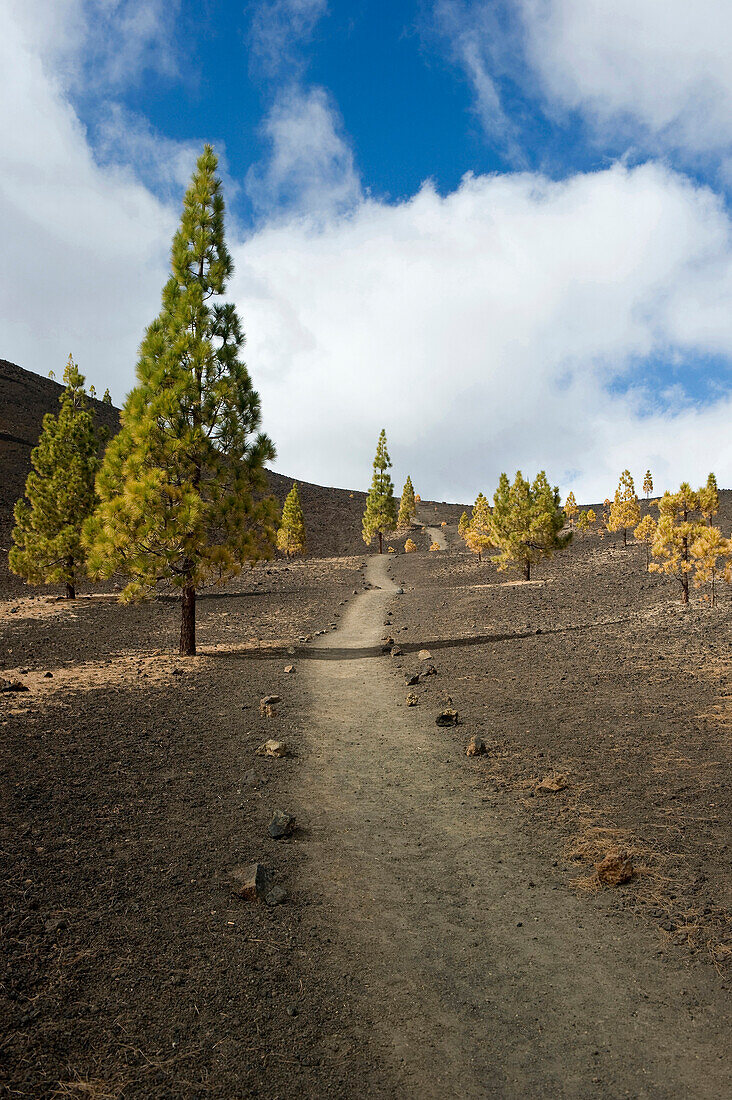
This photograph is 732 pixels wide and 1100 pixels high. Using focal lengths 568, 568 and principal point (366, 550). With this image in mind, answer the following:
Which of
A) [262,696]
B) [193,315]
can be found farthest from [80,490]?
[262,696]

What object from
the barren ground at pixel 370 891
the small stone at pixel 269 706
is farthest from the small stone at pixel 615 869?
the small stone at pixel 269 706

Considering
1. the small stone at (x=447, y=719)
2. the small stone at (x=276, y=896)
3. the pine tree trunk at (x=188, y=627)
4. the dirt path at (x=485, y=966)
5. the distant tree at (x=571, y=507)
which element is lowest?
the dirt path at (x=485, y=966)

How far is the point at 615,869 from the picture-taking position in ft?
18.2

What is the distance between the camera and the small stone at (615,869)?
551 centimetres

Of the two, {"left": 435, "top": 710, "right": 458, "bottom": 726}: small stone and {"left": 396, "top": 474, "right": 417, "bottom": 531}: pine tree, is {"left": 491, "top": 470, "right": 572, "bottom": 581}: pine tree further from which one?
{"left": 396, "top": 474, "right": 417, "bottom": 531}: pine tree

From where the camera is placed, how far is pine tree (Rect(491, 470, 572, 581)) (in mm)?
32531

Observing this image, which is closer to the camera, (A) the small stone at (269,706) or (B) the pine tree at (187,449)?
(A) the small stone at (269,706)

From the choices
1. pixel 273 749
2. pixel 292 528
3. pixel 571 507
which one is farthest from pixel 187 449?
pixel 571 507

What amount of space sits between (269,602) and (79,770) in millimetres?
21972

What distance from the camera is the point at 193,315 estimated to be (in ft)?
50.3

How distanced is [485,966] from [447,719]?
6.49 m

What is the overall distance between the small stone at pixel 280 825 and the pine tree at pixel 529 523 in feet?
91.4

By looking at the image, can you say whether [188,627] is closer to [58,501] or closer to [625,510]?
[58,501]

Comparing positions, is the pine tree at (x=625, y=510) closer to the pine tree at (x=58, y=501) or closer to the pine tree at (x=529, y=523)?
the pine tree at (x=529, y=523)
